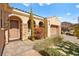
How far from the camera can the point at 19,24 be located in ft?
8.88

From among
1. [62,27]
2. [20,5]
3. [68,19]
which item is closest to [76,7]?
[68,19]

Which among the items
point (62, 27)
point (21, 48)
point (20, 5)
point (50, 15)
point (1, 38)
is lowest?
point (21, 48)

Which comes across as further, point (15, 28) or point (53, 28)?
point (53, 28)

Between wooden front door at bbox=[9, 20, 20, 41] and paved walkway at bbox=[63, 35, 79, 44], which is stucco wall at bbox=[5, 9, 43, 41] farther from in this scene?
paved walkway at bbox=[63, 35, 79, 44]

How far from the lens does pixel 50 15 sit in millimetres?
2699

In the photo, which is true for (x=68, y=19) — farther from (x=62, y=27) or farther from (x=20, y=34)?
(x=20, y=34)

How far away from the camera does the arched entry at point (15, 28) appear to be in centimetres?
264

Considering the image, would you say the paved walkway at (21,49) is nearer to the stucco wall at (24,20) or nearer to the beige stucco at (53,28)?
the stucco wall at (24,20)

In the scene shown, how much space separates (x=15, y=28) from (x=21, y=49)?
0.36 metres

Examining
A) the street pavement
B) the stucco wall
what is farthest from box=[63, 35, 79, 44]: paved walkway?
the stucco wall

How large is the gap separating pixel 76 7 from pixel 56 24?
429 millimetres

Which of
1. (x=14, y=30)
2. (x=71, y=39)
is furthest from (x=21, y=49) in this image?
(x=71, y=39)

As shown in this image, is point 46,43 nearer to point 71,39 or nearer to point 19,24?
point 71,39

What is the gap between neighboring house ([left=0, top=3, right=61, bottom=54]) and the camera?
2.62 meters
